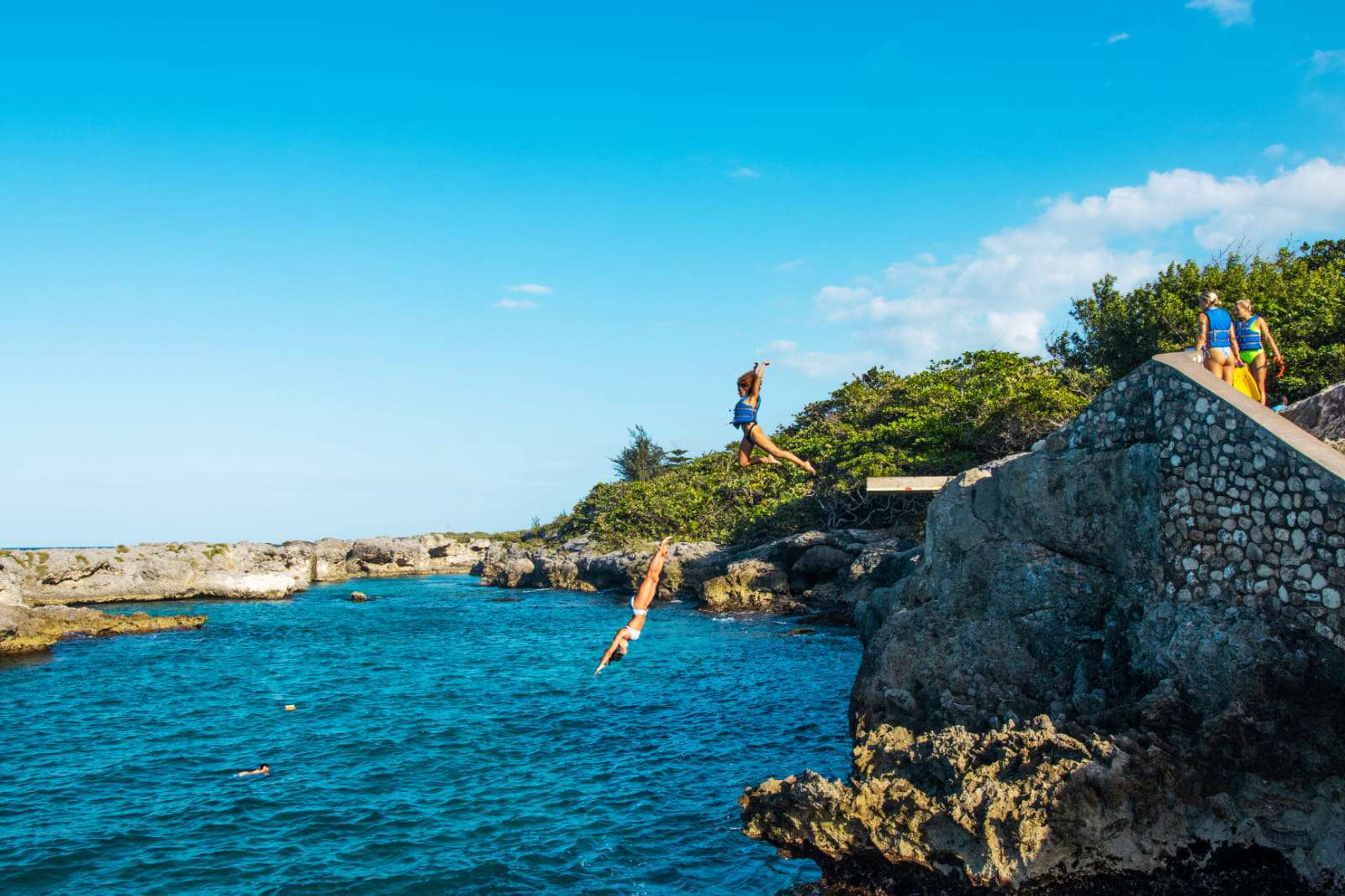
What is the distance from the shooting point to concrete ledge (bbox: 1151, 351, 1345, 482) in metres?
9.30

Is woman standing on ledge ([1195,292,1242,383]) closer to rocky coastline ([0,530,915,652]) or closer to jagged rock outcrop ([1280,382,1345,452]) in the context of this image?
jagged rock outcrop ([1280,382,1345,452])

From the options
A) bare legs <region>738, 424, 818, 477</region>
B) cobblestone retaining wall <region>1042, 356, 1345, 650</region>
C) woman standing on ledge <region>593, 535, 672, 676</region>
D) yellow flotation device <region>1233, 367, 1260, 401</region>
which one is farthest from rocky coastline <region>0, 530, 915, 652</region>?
woman standing on ledge <region>593, 535, 672, 676</region>

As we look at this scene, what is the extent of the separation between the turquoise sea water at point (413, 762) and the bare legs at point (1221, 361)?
1031 cm

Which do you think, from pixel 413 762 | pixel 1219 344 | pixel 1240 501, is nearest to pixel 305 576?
pixel 413 762

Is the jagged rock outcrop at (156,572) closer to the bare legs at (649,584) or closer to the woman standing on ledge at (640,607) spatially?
the woman standing on ledge at (640,607)

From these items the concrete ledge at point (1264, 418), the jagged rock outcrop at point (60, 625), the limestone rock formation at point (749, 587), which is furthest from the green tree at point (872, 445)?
the jagged rock outcrop at point (60, 625)

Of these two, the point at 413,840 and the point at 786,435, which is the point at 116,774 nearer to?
the point at 413,840

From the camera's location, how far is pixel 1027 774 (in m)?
10.3

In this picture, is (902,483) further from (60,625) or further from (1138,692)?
(60,625)

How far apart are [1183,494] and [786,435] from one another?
53.6 metres

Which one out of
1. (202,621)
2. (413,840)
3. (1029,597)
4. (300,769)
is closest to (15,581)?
(202,621)

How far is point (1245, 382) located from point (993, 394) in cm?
2340

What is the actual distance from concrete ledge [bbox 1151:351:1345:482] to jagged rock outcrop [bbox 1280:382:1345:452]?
3963mm

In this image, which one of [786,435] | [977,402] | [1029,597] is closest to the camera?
[1029,597]
